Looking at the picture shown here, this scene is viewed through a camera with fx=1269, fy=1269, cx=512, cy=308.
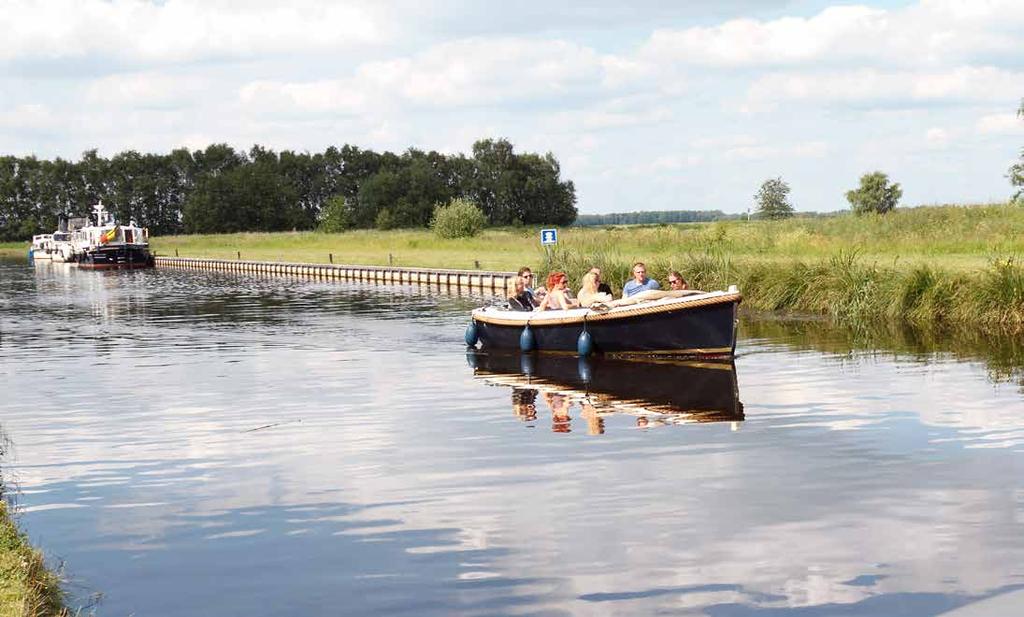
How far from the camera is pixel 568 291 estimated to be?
27.1 meters

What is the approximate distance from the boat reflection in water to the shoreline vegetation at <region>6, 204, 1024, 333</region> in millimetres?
8586

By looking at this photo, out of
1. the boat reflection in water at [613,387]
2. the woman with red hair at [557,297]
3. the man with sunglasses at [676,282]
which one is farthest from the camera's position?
the woman with red hair at [557,297]

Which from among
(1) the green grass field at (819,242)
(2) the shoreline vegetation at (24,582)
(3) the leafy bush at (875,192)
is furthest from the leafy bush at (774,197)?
(2) the shoreline vegetation at (24,582)

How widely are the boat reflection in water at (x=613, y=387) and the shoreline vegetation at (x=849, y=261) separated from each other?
8586 mm

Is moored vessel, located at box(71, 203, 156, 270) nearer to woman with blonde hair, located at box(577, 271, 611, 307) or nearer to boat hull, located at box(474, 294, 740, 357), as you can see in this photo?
boat hull, located at box(474, 294, 740, 357)

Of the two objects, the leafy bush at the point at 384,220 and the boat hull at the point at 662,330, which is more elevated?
the leafy bush at the point at 384,220

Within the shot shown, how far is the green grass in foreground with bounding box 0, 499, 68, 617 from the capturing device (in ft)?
27.7

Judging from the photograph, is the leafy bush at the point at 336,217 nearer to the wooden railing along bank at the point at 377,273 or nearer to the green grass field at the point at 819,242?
the wooden railing along bank at the point at 377,273

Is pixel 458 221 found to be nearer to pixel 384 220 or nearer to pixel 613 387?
pixel 384 220

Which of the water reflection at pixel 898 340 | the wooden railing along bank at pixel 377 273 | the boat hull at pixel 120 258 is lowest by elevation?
the water reflection at pixel 898 340

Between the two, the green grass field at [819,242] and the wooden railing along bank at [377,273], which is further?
the wooden railing along bank at [377,273]

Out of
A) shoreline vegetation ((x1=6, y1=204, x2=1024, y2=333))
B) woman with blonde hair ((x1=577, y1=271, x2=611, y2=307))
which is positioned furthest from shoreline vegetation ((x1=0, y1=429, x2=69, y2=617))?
shoreline vegetation ((x1=6, y1=204, x2=1024, y2=333))

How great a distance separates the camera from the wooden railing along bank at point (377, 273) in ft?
174

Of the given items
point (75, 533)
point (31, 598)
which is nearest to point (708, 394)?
point (75, 533)
